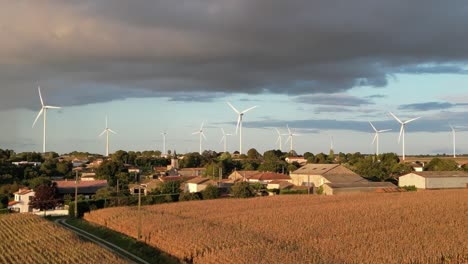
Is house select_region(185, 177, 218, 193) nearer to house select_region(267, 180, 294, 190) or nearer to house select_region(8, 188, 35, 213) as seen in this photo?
house select_region(267, 180, 294, 190)

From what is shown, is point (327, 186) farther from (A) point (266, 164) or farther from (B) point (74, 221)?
(A) point (266, 164)

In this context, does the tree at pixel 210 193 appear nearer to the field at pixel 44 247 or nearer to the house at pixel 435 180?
the field at pixel 44 247

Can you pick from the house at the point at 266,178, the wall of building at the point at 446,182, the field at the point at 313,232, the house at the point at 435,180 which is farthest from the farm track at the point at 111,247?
the wall of building at the point at 446,182

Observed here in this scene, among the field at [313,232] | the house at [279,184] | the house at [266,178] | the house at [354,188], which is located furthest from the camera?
the house at [266,178]

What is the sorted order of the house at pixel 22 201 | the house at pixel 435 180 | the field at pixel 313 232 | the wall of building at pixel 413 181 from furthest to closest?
the house at pixel 435 180
the wall of building at pixel 413 181
the house at pixel 22 201
the field at pixel 313 232

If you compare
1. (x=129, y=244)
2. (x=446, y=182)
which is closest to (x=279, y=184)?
(x=446, y=182)

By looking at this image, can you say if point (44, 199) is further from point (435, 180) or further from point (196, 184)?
point (435, 180)

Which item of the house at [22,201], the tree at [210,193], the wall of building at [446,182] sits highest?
the wall of building at [446,182]

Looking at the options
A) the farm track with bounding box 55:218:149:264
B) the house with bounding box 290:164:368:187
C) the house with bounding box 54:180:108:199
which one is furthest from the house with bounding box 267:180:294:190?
the farm track with bounding box 55:218:149:264
